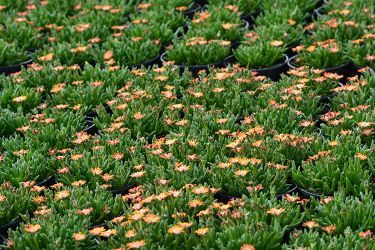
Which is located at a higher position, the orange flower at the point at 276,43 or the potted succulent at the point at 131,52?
the orange flower at the point at 276,43

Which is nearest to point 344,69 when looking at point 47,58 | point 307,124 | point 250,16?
point 307,124

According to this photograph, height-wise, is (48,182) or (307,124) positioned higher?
(307,124)

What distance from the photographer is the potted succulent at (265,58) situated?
644cm

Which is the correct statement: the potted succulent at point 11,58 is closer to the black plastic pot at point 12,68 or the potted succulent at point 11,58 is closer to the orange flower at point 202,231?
the black plastic pot at point 12,68

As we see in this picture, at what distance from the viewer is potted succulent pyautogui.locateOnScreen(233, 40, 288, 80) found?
6.44m

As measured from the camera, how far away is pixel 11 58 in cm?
687

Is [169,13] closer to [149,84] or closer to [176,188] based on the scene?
[149,84]

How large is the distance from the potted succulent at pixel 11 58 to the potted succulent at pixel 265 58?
1906 mm

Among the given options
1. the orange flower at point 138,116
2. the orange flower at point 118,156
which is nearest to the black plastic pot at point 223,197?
the orange flower at point 118,156

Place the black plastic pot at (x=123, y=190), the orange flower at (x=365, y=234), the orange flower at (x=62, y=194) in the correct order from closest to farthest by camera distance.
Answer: the orange flower at (x=365, y=234) < the orange flower at (x=62, y=194) < the black plastic pot at (x=123, y=190)

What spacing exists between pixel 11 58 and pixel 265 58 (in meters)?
2.23

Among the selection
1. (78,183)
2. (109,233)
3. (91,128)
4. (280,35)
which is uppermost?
(109,233)

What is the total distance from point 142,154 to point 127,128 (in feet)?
0.90

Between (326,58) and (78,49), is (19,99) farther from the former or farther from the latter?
(326,58)
